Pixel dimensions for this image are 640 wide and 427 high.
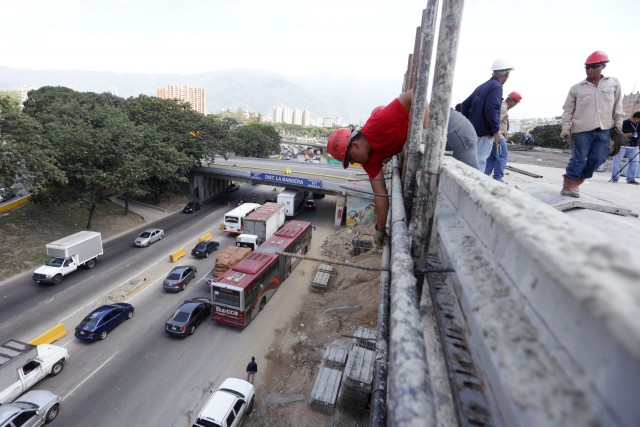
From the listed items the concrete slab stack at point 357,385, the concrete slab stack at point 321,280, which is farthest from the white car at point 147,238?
the concrete slab stack at point 357,385

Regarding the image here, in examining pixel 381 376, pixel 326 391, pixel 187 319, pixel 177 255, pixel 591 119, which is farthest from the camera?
pixel 177 255

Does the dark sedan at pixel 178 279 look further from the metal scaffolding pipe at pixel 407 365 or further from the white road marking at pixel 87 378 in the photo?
the metal scaffolding pipe at pixel 407 365

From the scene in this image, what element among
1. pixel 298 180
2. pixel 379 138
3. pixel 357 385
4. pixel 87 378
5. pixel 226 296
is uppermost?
pixel 379 138

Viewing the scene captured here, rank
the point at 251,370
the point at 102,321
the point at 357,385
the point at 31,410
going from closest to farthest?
the point at 31,410 → the point at 357,385 → the point at 251,370 → the point at 102,321

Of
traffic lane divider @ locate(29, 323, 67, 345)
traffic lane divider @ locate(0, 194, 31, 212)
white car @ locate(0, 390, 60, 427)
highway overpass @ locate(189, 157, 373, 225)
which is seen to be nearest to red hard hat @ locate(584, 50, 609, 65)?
white car @ locate(0, 390, 60, 427)

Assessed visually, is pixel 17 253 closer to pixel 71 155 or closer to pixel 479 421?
pixel 71 155

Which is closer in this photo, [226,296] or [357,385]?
[357,385]

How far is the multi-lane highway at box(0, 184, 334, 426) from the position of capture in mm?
10438

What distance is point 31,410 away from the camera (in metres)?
9.14

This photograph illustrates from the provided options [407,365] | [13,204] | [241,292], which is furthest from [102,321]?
[13,204]

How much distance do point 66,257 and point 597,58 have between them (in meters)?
21.7

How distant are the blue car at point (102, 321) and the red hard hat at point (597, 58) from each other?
16.7 meters

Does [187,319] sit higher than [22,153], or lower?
lower

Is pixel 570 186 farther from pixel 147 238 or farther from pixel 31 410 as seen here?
pixel 147 238
